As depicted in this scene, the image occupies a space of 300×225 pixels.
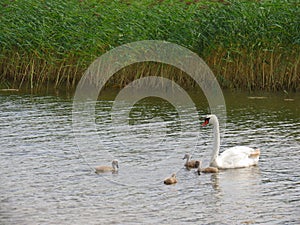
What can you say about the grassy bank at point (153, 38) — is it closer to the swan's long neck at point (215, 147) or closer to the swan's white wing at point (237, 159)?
the swan's long neck at point (215, 147)

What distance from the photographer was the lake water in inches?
449

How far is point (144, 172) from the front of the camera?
541 inches

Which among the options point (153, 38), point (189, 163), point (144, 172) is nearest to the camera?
point (144, 172)

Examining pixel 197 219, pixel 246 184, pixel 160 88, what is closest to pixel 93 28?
pixel 160 88

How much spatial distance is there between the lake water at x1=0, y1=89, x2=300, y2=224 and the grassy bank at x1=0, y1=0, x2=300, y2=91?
2.30 m

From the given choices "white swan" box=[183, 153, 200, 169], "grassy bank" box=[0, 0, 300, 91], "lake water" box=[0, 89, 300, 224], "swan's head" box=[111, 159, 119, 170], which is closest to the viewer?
"lake water" box=[0, 89, 300, 224]

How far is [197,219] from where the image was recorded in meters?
11.1

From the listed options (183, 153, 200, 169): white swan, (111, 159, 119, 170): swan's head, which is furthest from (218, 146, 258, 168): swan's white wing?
(111, 159, 119, 170): swan's head

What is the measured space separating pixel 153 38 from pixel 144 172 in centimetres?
966

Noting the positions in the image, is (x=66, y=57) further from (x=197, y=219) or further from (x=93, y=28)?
(x=197, y=219)

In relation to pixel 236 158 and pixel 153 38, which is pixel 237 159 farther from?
pixel 153 38

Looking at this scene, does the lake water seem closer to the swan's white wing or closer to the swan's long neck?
the swan's white wing

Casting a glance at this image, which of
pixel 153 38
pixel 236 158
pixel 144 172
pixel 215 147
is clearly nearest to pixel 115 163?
pixel 144 172

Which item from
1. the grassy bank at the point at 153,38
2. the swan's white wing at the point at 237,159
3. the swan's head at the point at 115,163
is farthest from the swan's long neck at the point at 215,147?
the grassy bank at the point at 153,38
